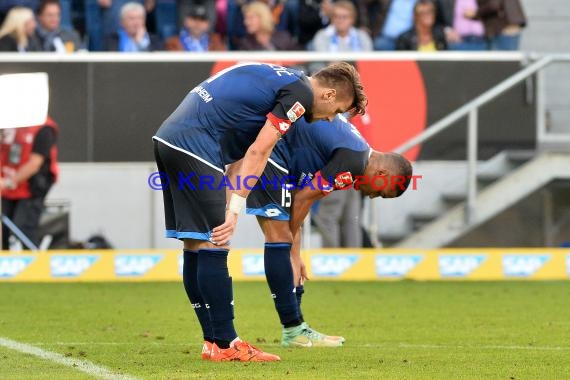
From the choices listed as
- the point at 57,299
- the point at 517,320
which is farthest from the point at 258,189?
the point at 57,299

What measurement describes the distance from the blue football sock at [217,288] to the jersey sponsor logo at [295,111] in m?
0.87

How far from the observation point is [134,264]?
15742 millimetres

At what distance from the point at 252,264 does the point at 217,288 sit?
25.0ft

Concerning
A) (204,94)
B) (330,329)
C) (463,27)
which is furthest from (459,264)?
(204,94)

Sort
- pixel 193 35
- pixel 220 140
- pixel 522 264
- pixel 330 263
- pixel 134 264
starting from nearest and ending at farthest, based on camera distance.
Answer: pixel 220 140 → pixel 134 264 → pixel 330 263 → pixel 522 264 → pixel 193 35

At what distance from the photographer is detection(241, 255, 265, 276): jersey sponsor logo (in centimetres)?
1567

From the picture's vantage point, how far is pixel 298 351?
29.0 feet

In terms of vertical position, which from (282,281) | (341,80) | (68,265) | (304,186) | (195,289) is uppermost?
(341,80)

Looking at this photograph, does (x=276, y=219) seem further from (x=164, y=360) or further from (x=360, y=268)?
(x=360, y=268)

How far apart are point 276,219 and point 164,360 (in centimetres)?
150

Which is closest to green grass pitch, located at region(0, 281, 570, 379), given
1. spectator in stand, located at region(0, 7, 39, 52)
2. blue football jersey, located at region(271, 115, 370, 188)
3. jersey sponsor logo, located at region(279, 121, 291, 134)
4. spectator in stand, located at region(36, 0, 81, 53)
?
blue football jersey, located at region(271, 115, 370, 188)

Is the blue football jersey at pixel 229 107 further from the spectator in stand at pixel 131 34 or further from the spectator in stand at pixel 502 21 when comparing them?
the spectator in stand at pixel 502 21

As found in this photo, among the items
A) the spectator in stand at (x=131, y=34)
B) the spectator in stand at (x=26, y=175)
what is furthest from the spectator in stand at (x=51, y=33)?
the spectator in stand at (x=26, y=175)

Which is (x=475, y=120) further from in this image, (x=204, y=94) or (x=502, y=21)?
(x=204, y=94)
